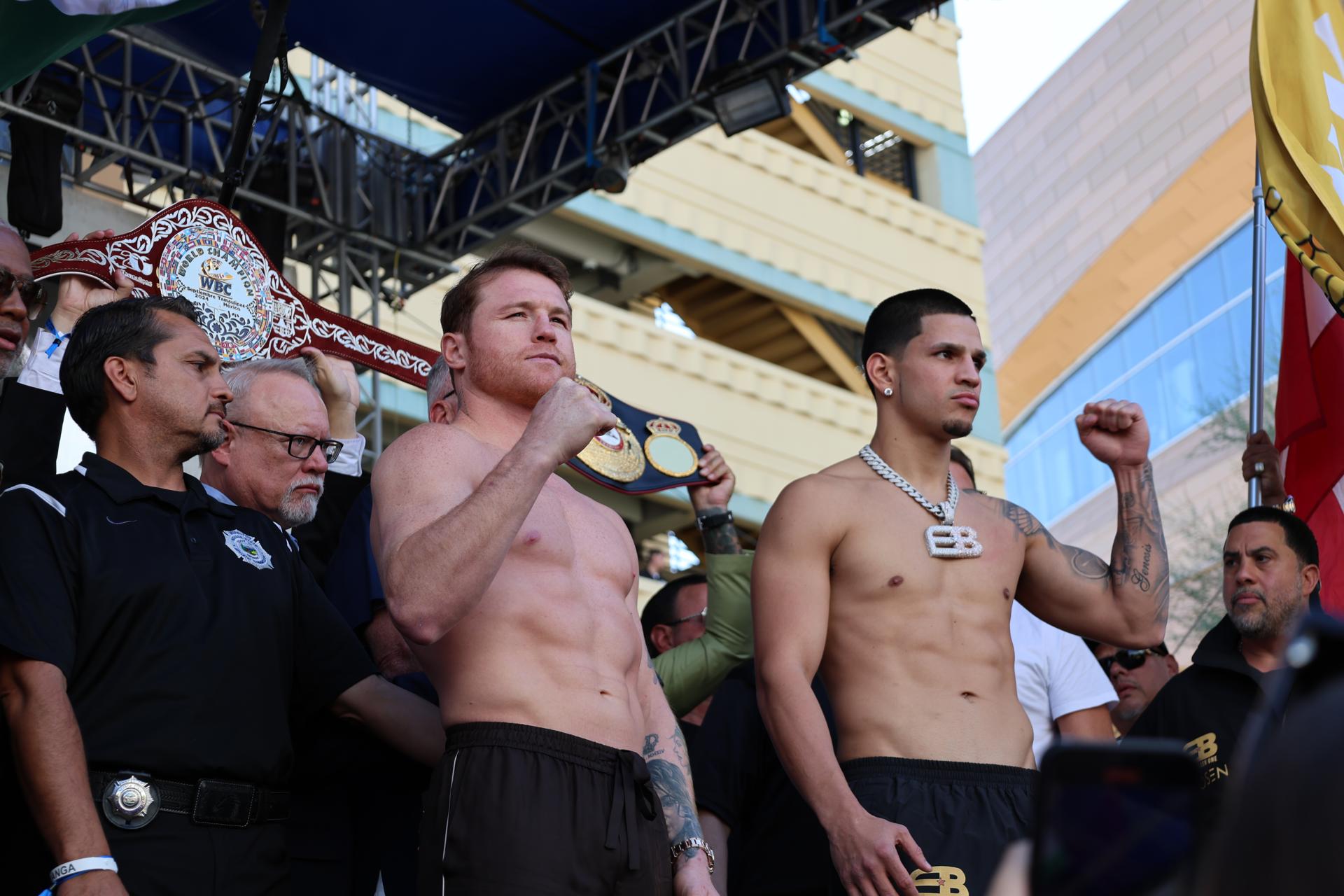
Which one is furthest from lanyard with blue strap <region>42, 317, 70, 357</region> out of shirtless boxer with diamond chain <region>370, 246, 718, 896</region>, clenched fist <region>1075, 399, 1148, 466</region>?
clenched fist <region>1075, 399, 1148, 466</region>

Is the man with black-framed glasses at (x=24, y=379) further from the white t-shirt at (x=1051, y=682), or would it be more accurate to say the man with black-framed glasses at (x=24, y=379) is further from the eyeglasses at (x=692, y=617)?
the white t-shirt at (x=1051, y=682)

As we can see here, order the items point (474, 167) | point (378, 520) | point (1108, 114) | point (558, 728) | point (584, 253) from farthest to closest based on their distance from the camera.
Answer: point (1108, 114), point (584, 253), point (474, 167), point (378, 520), point (558, 728)

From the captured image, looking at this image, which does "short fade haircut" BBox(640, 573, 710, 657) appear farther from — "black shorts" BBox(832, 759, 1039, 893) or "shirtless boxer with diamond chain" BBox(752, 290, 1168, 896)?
"black shorts" BBox(832, 759, 1039, 893)

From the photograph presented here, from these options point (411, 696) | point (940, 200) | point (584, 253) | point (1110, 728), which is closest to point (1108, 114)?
point (940, 200)

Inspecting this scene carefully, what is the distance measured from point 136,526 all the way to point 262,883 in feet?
2.34

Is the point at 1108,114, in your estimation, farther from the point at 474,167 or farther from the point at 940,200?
the point at 474,167

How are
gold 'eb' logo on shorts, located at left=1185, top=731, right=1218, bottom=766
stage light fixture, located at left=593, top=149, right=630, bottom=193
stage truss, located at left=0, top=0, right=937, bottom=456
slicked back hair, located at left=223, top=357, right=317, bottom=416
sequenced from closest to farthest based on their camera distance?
slicked back hair, located at left=223, top=357, right=317, bottom=416 → gold 'eb' logo on shorts, located at left=1185, top=731, right=1218, bottom=766 → stage truss, located at left=0, top=0, right=937, bottom=456 → stage light fixture, located at left=593, top=149, right=630, bottom=193

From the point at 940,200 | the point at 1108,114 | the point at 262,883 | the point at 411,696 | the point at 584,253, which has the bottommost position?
the point at 262,883

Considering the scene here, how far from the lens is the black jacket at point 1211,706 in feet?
14.6

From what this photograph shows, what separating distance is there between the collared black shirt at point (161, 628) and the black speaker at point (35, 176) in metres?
4.70

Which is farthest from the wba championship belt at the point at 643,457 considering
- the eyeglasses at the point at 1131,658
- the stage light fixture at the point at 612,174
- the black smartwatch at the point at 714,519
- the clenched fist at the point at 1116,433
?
the stage light fixture at the point at 612,174

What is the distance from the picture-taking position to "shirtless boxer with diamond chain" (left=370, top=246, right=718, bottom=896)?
9.14 feet

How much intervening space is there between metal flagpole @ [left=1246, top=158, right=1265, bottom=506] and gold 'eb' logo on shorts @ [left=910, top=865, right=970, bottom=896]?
2.68 meters

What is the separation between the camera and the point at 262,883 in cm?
301
